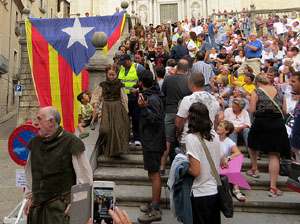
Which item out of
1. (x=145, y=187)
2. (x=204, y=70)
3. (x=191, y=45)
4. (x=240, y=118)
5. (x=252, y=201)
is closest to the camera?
(x=252, y=201)

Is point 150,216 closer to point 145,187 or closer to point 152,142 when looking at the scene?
point 145,187

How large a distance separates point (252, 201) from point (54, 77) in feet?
36.8

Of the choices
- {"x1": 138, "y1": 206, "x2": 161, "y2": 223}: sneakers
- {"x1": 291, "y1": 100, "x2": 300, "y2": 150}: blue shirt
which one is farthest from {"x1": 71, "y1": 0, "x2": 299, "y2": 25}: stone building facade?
{"x1": 138, "y1": 206, "x2": 161, "y2": 223}: sneakers

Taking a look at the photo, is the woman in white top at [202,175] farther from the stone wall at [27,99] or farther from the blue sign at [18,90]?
the stone wall at [27,99]

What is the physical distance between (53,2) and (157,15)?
13820mm

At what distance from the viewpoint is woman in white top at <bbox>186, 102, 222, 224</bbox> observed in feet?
8.97

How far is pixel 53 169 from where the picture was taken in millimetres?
2699

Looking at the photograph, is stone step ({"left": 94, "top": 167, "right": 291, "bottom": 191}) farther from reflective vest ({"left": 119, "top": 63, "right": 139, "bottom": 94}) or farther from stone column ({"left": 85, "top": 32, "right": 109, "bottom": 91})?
stone column ({"left": 85, "top": 32, "right": 109, "bottom": 91})

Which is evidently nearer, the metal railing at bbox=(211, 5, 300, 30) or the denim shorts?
the denim shorts

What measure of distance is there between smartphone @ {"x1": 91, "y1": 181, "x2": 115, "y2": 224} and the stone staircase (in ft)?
7.51

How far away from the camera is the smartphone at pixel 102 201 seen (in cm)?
205

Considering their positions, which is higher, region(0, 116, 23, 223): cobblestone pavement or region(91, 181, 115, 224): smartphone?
region(91, 181, 115, 224): smartphone

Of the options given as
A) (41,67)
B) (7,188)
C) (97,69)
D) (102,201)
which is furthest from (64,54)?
(102,201)

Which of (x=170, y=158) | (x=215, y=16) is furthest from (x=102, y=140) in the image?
(x=215, y=16)
